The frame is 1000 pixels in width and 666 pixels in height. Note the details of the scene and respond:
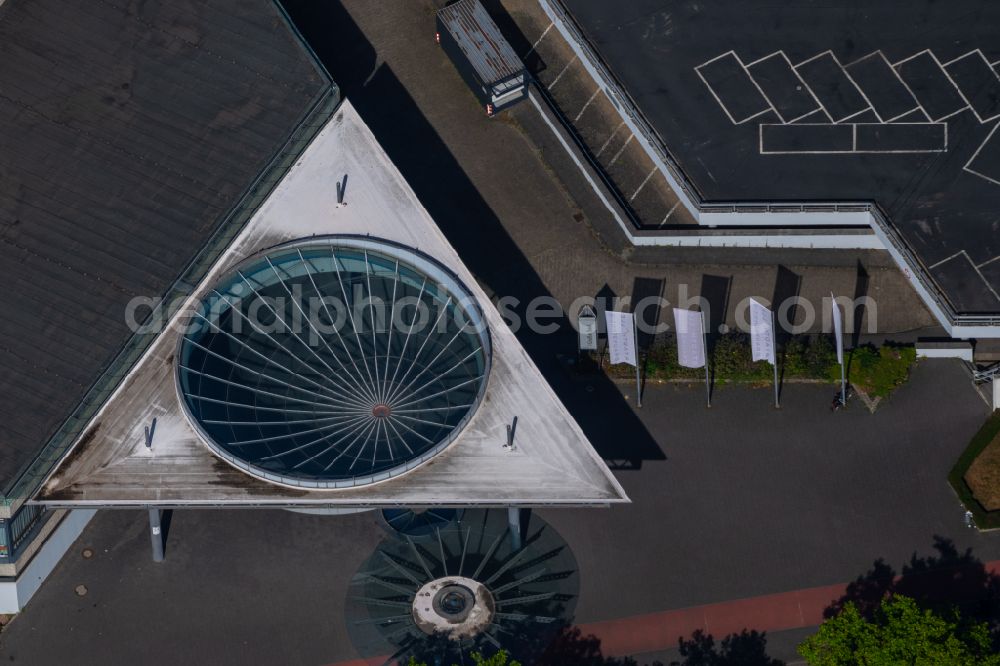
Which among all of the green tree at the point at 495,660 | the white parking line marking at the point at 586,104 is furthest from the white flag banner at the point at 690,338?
the green tree at the point at 495,660

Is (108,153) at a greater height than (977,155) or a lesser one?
greater

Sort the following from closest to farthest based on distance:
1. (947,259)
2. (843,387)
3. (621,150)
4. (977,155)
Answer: (843,387), (947,259), (977,155), (621,150)

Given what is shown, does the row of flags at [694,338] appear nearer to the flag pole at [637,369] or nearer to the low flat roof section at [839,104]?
the flag pole at [637,369]

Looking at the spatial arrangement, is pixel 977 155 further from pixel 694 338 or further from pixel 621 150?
pixel 621 150

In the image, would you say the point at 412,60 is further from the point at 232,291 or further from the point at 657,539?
the point at 657,539

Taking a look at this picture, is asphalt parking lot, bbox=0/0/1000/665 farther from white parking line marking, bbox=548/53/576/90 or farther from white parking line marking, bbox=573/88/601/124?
white parking line marking, bbox=548/53/576/90

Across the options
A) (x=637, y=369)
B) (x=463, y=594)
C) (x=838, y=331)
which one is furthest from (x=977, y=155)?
(x=463, y=594)
